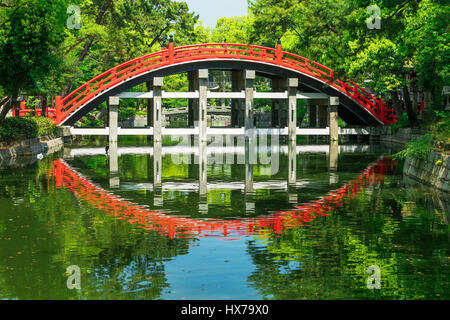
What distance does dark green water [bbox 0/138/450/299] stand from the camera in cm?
924

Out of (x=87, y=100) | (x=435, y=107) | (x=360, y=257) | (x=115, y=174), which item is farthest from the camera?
(x=87, y=100)

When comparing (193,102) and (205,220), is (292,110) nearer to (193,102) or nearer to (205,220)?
(193,102)

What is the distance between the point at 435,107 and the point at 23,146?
22529mm

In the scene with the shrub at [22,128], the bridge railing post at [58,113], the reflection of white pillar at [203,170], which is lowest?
the reflection of white pillar at [203,170]

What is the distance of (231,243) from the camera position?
12.1 m

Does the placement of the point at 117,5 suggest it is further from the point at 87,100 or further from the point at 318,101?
the point at 318,101

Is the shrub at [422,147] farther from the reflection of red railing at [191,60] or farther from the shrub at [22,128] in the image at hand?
the reflection of red railing at [191,60]

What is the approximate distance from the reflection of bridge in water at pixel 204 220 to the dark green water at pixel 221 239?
1.2 inches

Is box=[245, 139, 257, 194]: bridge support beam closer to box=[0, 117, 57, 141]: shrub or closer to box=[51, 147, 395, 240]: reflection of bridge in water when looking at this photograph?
box=[51, 147, 395, 240]: reflection of bridge in water

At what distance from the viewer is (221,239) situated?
41.0 ft

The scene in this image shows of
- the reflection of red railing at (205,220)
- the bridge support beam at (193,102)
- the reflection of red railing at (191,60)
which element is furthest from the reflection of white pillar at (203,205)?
the bridge support beam at (193,102)

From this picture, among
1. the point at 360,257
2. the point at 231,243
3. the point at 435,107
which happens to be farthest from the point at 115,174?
the point at 435,107

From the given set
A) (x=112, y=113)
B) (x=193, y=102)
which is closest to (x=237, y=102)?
(x=193, y=102)

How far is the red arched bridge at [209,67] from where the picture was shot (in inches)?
1679
